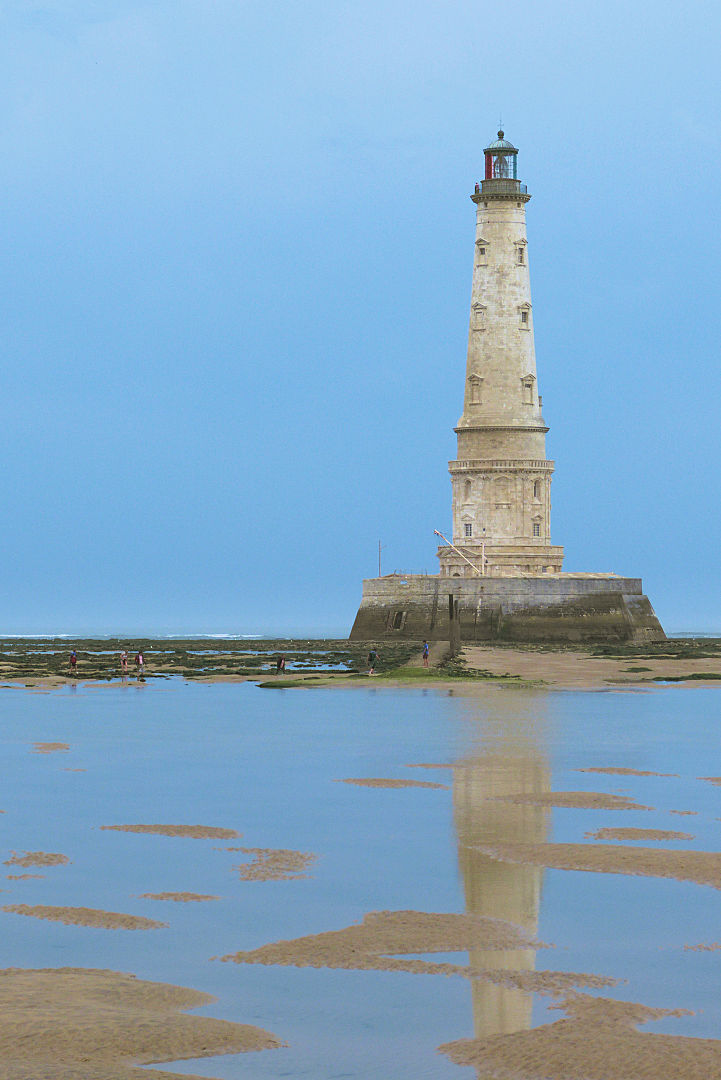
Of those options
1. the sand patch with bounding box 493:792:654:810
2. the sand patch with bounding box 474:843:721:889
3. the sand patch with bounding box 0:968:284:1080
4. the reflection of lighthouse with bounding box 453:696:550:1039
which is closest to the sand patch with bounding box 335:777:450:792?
the reflection of lighthouse with bounding box 453:696:550:1039

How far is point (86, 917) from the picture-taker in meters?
13.9

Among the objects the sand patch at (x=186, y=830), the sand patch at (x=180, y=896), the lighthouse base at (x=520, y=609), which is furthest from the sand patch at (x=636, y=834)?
the lighthouse base at (x=520, y=609)

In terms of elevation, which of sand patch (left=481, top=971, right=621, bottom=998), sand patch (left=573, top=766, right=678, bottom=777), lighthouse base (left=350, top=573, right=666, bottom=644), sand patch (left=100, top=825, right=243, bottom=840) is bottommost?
sand patch (left=481, top=971, right=621, bottom=998)

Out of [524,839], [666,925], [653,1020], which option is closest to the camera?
[653,1020]

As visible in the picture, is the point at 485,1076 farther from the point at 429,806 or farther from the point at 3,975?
the point at 429,806

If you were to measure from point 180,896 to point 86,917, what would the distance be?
4.14 ft

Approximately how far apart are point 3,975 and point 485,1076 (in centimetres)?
418

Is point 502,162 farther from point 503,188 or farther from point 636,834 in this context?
point 636,834

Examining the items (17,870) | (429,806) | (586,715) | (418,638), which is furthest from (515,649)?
(17,870)

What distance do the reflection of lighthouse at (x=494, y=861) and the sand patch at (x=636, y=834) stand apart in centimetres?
73

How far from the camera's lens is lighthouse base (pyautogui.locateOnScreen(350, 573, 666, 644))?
235 ft

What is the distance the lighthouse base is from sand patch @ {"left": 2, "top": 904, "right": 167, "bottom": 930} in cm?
5811

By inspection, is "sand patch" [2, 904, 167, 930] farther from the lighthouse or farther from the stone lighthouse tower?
the stone lighthouse tower

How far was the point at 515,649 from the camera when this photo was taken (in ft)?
225
